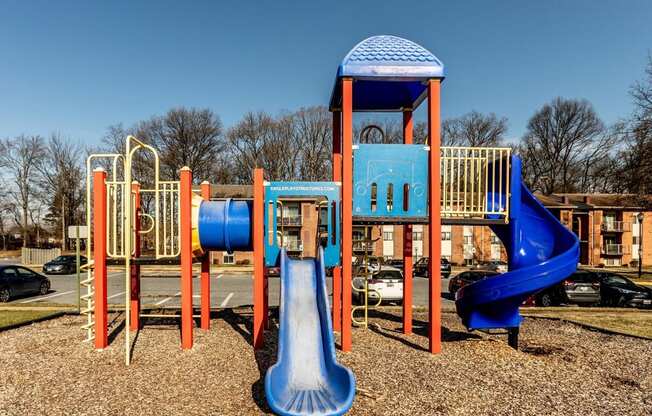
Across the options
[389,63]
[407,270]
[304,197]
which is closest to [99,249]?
[304,197]

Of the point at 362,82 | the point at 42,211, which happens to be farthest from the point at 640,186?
the point at 42,211

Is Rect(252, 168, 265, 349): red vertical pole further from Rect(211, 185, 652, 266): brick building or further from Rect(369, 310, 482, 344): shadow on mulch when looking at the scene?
Rect(211, 185, 652, 266): brick building

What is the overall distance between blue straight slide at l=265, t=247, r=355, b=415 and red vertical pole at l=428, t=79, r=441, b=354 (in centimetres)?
215

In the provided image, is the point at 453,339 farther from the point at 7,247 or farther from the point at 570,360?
the point at 7,247

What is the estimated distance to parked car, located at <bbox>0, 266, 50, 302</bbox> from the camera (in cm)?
1562

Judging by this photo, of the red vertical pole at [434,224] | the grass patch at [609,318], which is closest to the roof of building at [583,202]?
the grass patch at [609,318]

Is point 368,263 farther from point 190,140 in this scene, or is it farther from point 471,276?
point 190,140

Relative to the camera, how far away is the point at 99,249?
7.82 m

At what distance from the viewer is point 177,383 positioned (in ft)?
20.2

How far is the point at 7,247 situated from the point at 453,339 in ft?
209

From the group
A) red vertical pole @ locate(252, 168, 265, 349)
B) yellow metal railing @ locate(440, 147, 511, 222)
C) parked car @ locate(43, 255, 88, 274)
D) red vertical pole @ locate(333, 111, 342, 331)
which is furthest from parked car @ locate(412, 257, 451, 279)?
parked car @ locate(43, 255, 88, 274)

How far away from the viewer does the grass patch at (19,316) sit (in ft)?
32.8

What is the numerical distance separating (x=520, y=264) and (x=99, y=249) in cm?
818

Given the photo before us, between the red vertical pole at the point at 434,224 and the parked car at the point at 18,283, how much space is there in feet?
52.8
